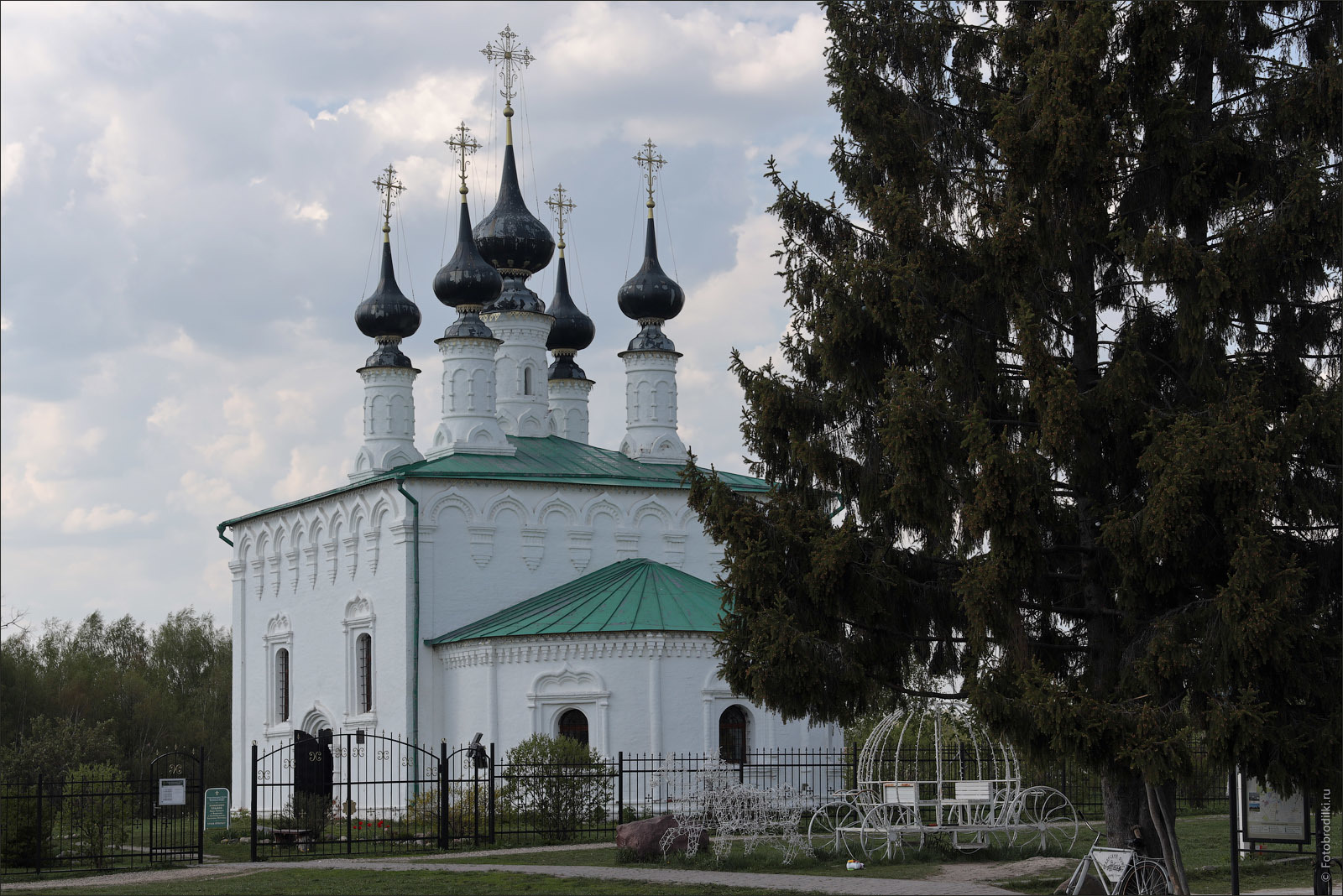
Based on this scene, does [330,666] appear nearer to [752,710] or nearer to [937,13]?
[752,710]

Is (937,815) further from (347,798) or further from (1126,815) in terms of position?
(347,798)

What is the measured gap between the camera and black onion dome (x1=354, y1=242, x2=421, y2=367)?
31.1 m

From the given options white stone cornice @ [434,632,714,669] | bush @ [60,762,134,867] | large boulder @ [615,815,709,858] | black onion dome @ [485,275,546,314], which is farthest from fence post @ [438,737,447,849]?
black onion dome @ [485,275,546,314]

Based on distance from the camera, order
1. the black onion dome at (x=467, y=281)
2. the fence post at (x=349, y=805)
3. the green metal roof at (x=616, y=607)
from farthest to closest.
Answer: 1. the black onion dome at (x=467, y=281)
2. the green metal roof at (x=616, y=607)
3. the fence post at (x=349, y=805)

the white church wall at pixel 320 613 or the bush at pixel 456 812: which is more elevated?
the white church wall at pixel 320 613

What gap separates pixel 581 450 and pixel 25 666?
2308cm

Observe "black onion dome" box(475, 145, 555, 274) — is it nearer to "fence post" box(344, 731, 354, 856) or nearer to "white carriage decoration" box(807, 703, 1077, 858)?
"fence post" box(344, 731, 354, 856)

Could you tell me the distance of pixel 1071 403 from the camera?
1134 centimetres

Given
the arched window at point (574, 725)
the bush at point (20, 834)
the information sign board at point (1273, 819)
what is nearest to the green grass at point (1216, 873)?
the information sign board at point (1273, 819)

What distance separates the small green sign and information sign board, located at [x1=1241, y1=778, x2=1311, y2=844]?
11.8 metres

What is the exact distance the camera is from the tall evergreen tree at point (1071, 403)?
1097 cm

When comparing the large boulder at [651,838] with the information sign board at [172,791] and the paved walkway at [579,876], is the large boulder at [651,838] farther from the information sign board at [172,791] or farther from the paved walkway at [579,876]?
the information sign board at [172,791]

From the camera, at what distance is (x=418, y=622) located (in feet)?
86.9

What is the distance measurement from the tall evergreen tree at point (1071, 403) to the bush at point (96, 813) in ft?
28.4
